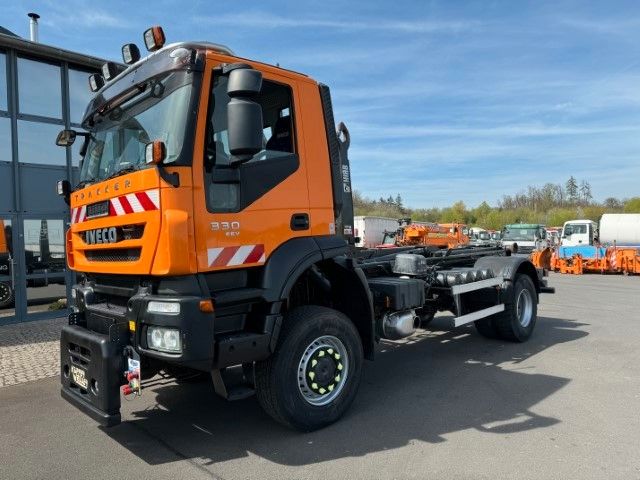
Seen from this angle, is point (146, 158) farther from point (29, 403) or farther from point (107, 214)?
point (29, 403)

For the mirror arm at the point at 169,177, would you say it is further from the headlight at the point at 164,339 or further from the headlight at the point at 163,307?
the headlight at the point at 164,339

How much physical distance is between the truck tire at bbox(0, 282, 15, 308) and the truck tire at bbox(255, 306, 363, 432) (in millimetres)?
7907

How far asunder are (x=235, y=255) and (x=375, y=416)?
2.04 metres

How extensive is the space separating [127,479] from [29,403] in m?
2.49

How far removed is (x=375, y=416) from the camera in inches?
182

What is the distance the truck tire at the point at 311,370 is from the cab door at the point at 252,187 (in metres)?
0.69

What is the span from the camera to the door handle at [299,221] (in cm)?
427

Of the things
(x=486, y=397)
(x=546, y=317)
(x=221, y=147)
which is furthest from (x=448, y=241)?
(x=221, y=147)

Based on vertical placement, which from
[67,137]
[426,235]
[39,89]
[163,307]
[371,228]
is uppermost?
[39,89]

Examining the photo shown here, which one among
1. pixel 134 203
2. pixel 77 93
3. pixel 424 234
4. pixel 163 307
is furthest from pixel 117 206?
pixel 424 234

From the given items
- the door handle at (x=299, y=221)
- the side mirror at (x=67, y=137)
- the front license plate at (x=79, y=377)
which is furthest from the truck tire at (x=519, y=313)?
the side mirror at (x=67, y=137)

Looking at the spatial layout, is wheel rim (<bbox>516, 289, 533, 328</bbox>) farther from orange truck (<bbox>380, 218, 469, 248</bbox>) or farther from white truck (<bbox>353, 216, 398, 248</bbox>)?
white truck (<bbox>353, 216, 398, 248</bbox>)

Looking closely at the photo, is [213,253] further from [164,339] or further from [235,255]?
[164,339]

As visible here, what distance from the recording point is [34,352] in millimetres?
7504
